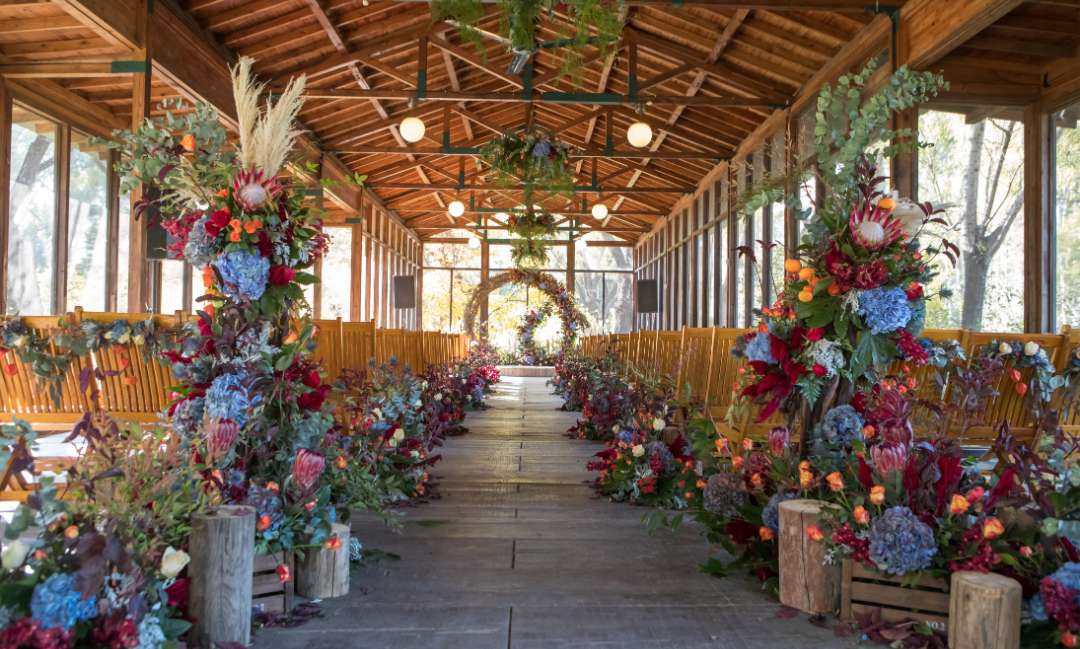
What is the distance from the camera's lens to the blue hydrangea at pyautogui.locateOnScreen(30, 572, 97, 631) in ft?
3.95

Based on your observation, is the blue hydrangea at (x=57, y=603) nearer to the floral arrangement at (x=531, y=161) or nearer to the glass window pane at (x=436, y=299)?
the floral arrangement at (x=531, y=161)

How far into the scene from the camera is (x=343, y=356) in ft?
14.7

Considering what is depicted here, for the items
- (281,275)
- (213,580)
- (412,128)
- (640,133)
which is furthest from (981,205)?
(213,580)

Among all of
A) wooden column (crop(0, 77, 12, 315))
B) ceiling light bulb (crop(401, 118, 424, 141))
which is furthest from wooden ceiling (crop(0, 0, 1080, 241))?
ceiling light bulb (crop(401, 118, 424, 141))

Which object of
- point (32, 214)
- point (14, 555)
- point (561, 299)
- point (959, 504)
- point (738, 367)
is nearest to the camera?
point (14, 555)

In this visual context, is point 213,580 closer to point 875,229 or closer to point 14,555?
point 14,555

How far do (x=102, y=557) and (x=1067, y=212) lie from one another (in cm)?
592

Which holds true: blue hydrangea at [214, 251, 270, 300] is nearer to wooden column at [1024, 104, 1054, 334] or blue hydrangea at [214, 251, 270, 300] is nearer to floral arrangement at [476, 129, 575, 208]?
floral arrangement at [476, 129, 575, 208]

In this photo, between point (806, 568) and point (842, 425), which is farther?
point (842, 425)

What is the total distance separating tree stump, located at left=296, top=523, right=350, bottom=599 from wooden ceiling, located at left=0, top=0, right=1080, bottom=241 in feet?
8.42

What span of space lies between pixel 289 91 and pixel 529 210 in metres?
4.99

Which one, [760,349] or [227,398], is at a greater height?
[760,349]

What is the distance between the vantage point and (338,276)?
15195 mm

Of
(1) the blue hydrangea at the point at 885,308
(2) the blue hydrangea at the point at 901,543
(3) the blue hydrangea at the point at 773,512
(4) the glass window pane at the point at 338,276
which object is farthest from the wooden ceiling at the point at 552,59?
(2) the blue hydrangea at the point at 901,543
